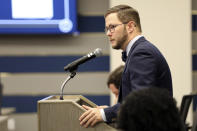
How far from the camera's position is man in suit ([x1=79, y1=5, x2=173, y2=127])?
1816 millimetres

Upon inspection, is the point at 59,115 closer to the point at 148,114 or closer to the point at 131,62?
the point at 131,62

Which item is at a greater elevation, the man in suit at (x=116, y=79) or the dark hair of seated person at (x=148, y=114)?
the dark hair of seated person at (x=148, y=114)

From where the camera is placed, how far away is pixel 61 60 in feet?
15.4

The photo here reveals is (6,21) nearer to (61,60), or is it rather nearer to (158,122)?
(61,60)

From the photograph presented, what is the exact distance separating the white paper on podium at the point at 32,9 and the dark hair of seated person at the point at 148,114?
3.61m

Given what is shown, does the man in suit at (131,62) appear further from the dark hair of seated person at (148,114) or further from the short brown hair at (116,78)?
the short brown hair at (116,78)

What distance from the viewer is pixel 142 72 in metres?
1.84

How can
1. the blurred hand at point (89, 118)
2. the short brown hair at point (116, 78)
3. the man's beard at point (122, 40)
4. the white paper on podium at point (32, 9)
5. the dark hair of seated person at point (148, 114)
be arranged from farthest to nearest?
the white paper on podium at point (32, 9)
the short brown hair at point (116, 78)
the man's beard at point (122, 40)
the blurred hand at point (89, 118)
the dark hair of seated person at point (148, 114)

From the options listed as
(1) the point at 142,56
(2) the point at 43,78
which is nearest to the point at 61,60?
(2) the point at 43,78

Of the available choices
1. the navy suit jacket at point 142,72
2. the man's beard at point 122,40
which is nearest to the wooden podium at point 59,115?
the navy suit jacket at point 142,72

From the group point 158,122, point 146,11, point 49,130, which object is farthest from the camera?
point 146,11

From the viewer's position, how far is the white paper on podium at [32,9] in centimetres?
448

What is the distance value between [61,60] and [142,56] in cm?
287

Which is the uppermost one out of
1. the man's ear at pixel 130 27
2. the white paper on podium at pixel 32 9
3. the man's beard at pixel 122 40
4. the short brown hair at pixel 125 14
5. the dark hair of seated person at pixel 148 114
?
the white paper on podium at pixel 32 9
